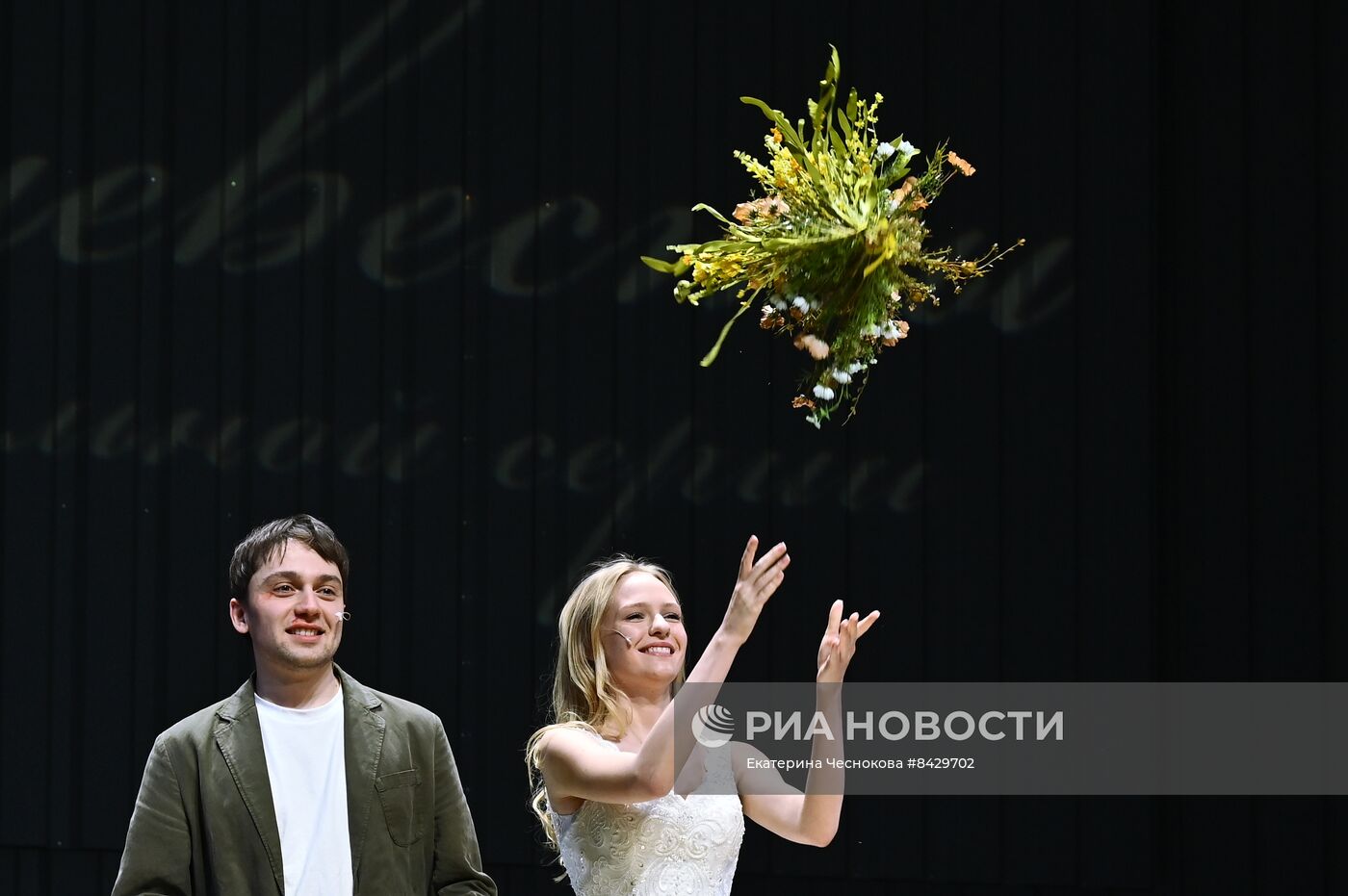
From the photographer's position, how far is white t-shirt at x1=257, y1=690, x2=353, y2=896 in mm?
2969

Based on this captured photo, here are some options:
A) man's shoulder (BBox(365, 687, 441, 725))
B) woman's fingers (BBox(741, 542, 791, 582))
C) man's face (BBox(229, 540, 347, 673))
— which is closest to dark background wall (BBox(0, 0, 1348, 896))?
man's shoulder (BBox(365, 687, 441, 725))

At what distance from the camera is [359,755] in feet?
9.98

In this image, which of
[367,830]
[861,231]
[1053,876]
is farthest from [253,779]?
[1053,876]

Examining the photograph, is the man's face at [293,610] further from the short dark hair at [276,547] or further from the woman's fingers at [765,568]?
the woman's fingers at [765,568]

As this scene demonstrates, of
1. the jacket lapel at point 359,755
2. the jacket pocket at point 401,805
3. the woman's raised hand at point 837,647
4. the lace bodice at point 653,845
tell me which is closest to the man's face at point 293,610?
the jacket lapel at point 359,755

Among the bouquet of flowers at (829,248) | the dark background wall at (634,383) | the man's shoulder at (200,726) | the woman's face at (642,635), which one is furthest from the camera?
the dark background wall at (634,383)

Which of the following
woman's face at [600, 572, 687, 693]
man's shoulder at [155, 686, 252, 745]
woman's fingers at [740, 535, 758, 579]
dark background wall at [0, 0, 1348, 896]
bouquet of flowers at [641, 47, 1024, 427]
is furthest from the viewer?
dark background wall at [0, 0, 1348, 896]

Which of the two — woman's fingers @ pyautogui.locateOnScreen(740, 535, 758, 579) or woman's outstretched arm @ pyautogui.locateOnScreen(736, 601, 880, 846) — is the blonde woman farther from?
woman's fingers @ pyautogui.locateOnScreen(740, 535, 758, 579)

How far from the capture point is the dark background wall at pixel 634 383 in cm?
499

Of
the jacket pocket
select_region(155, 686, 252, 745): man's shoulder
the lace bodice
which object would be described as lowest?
the lace bodice

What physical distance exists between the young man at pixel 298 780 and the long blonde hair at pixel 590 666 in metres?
0.26

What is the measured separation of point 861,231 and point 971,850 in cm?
281

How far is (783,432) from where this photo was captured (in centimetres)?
529

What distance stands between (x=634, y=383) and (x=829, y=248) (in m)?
2.62
